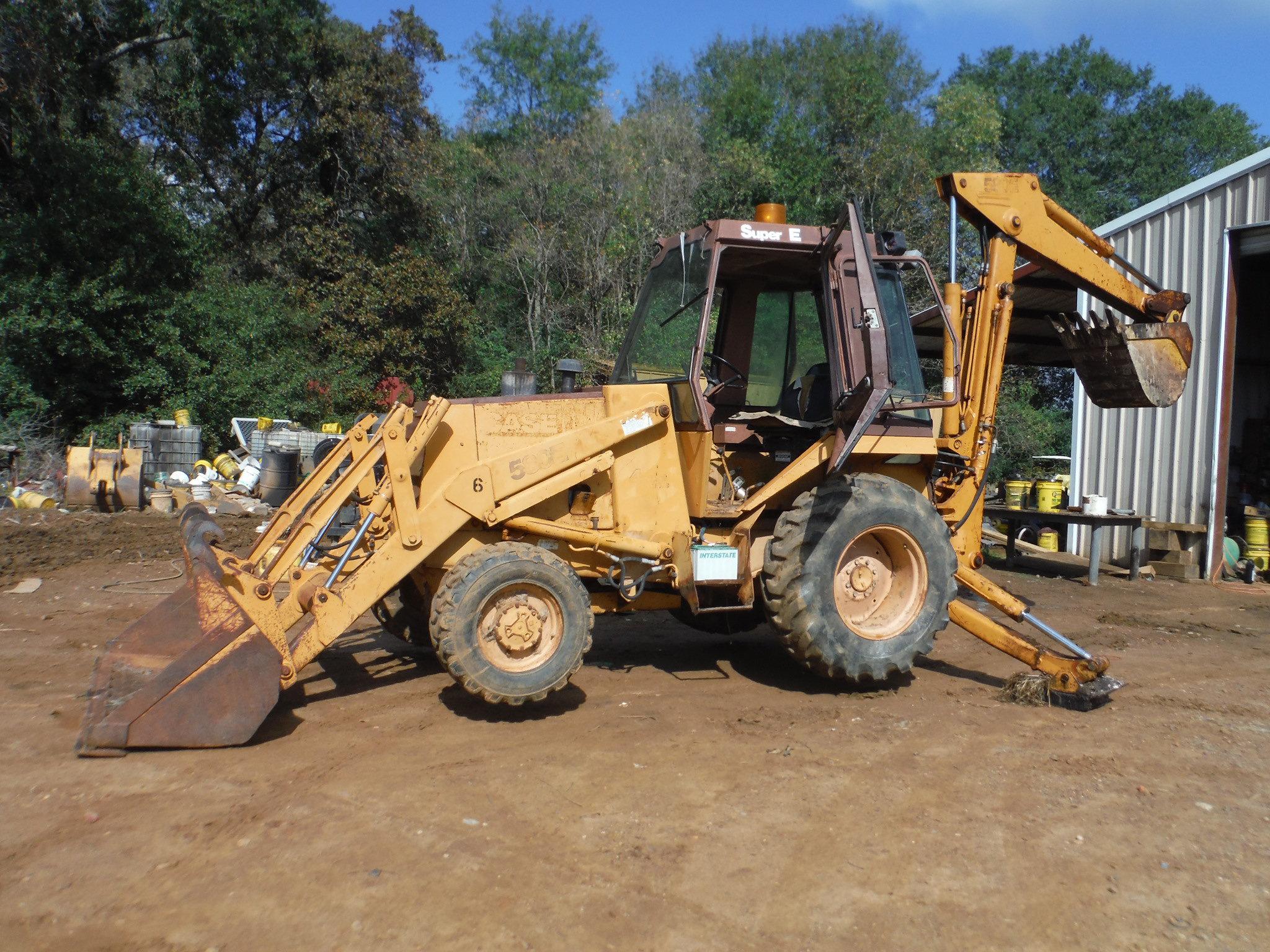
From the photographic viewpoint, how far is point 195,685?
449 centimetres

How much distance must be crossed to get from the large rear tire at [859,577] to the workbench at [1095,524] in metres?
5.39

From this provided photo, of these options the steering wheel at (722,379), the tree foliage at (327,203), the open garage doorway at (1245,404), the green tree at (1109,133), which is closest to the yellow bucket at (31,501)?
the tree foliage at (327,203)

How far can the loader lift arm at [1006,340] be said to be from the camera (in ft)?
20.6

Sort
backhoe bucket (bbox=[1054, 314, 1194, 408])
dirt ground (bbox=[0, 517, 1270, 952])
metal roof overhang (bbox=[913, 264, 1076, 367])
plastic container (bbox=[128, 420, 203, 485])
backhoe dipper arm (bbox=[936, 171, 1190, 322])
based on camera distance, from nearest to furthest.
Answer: dirt ground (bbox=[0, 517, 1270, 952])
backhoe dipper arm (bbox=[936, 171, 1190, 322])
backhoe bucket (bbox=[1054, 314, 1194, 408])
metal roof overhang (bbox=[913, 264, 1076, 367])
plastic container (bbox=[128, 420, 203, 485])

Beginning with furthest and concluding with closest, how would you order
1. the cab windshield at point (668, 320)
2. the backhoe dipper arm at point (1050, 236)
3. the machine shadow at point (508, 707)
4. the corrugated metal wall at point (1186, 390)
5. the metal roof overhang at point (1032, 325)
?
the metal roof overhang at point (1032, 325) → the corrugated metal wall at point (1186, 390) → the backhoe dipper arm at point (1050, 236) → the cab windshield at point (668, 320) → the machine shadow at point (508, 707)

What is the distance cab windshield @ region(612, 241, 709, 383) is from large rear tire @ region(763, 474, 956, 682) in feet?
3.80

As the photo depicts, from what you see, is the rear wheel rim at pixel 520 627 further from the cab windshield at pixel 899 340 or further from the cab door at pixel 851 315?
the cab windshield at pixel 899 340

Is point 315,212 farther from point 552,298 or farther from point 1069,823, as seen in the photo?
point 1069,823

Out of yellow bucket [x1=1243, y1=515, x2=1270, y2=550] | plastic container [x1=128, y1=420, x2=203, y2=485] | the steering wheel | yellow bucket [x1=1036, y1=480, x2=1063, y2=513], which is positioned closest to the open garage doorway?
yellow bucket [x1=1243, y1=515, x2=1270, y2=550]

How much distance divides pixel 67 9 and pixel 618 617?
51.4ft

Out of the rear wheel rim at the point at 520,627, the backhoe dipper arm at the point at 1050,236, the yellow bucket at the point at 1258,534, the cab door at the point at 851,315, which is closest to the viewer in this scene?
the rear wheel rim at the point at 520,627

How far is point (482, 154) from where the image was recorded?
2647 centimetres

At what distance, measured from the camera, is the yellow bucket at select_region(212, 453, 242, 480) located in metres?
14.9

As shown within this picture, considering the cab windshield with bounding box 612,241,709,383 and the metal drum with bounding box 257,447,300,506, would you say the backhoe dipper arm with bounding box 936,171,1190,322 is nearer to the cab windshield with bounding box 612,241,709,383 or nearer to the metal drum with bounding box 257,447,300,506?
the cab windshield with bounding box 612,241,709,383
